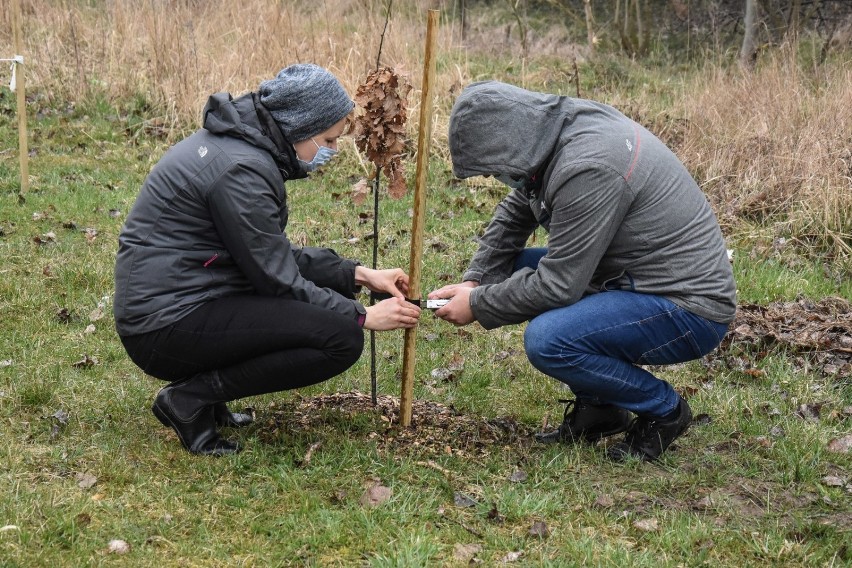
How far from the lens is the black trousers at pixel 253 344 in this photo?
12.2ft

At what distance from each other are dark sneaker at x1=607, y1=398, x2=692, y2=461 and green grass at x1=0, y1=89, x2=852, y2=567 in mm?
68

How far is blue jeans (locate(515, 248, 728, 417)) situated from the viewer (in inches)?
A: 148

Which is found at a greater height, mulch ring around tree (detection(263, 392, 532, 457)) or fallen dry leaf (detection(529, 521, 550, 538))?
fallen dry leaf (detection(529, 521, 550, 538))

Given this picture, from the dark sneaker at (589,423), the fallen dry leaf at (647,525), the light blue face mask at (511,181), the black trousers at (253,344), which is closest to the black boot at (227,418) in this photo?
the black trousers at (253,344)

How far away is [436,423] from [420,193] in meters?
1.16

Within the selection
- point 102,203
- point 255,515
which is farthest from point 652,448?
point 102,203

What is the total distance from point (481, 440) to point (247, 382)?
1110mm

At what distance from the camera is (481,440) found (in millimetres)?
4191

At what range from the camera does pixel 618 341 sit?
3.81m

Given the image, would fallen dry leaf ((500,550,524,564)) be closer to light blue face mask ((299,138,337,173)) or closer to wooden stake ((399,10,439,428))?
wooden stake ((399,10,439,428))

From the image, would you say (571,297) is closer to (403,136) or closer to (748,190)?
(403,136)

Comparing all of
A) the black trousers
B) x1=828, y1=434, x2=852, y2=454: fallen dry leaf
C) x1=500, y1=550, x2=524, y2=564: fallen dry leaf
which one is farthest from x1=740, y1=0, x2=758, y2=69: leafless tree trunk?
x1=500, y1=550, x2=524, y2=564: fallen dry leaf

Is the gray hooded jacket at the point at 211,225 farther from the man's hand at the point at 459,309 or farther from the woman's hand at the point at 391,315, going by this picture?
the man's hand at the point at 459,309

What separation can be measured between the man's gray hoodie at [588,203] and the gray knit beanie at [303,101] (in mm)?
506
